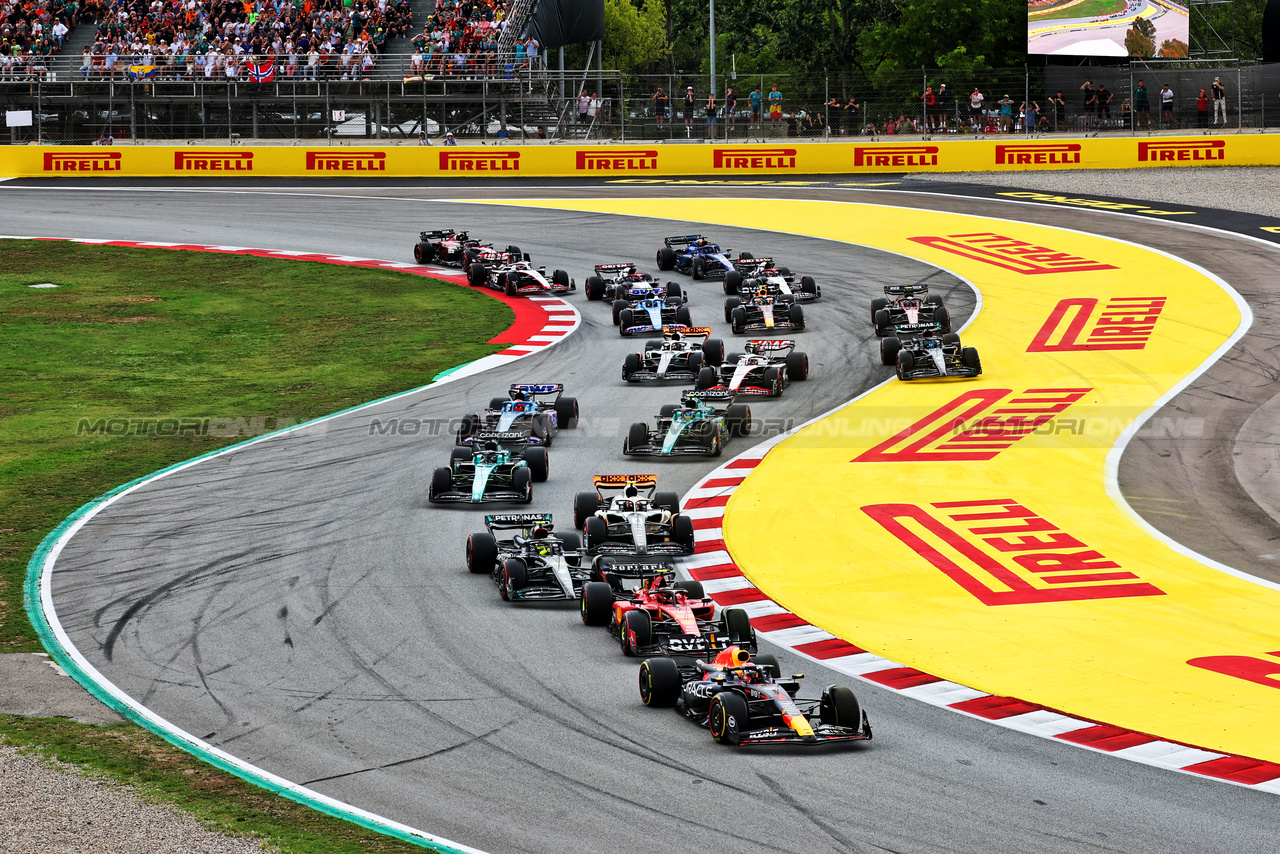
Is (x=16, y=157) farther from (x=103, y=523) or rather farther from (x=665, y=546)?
(x=665, y=546)

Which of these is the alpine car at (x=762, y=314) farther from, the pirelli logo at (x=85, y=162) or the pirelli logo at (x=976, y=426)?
the pirelli logo at (x=85, y=162)

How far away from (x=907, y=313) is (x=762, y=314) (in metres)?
2.79

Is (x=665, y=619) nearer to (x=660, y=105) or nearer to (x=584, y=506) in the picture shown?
(x=584, y=506)

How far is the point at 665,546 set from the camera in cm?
1545

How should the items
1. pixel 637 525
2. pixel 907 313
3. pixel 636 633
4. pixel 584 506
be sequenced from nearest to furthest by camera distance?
pixel 636 633
pixel 637 525
pixel 584 506
pixel 907 313

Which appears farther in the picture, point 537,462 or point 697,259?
point 697,259

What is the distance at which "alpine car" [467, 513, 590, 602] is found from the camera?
1410 centimetres

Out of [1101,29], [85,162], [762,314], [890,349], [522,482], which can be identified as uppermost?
[1101,29]

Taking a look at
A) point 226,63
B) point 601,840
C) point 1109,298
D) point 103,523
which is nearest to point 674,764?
point 601,840

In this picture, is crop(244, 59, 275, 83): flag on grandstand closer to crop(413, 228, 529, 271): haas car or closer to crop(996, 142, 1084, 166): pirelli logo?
crop(413, 228, 529, 271): haas car

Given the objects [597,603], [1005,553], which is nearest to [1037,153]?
[1005,553]

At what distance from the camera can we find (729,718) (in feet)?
34.8

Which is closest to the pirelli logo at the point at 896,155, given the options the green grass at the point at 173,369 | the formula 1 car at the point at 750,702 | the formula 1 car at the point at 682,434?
the green grass at the point at 173,369

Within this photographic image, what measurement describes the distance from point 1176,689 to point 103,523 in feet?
38.3
